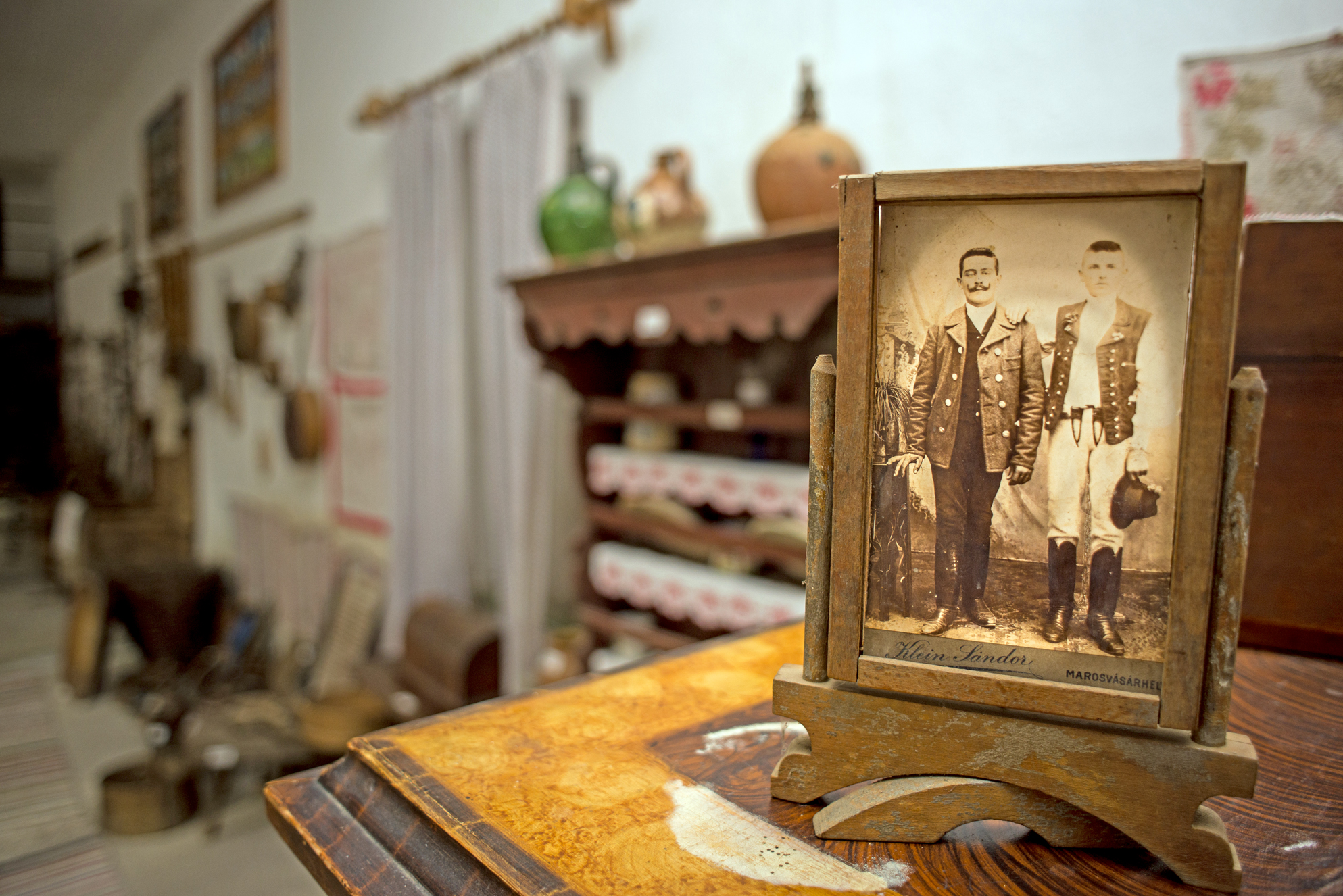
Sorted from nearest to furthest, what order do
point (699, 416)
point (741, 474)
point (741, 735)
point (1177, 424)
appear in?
point (1177, 424)
point (741, 735)
point (741, 474)
point (699, 416)

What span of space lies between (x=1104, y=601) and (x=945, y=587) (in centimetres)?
8

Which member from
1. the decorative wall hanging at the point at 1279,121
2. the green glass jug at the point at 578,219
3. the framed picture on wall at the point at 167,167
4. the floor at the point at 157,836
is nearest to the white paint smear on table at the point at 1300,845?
the decorative wall hanging at the point at 1279,121

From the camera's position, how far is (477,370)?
2.74 m

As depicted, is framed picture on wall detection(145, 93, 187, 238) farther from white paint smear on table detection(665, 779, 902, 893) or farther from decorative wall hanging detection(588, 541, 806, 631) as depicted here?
white paint smear on table detection(665, 779, 902, 893)

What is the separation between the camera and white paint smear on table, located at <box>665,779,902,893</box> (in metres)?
0.42

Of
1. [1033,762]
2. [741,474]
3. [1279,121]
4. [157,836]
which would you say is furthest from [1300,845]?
[157,836]

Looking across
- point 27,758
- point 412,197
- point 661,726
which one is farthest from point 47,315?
point 661,726

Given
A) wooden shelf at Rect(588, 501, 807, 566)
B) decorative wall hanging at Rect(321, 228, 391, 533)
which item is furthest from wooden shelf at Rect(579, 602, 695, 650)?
decorative wall hanging at Rect(321, 228, 391, 533)

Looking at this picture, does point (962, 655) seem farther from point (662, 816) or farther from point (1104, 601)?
point (662, 816)

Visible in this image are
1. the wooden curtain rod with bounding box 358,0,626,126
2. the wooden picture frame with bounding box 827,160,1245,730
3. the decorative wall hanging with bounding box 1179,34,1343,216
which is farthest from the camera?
the wooden curtain rod with bounding box 358,0,626,126

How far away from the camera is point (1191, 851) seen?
0.41 metres

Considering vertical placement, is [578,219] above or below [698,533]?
above

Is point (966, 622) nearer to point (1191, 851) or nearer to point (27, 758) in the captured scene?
point (1191, 851)

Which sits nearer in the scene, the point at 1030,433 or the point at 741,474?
the point at 1030,433
